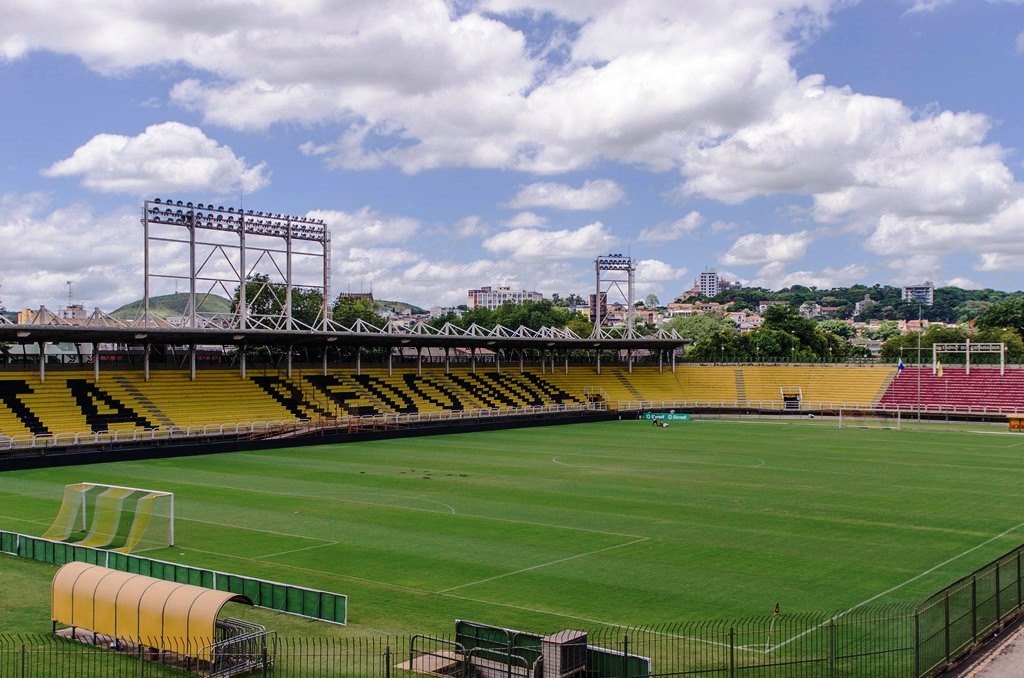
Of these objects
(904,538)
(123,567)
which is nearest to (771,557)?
(904,538)

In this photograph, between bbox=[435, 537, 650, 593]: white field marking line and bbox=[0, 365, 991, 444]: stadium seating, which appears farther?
bbox=[0, 365, 991, 444]: stadium seating

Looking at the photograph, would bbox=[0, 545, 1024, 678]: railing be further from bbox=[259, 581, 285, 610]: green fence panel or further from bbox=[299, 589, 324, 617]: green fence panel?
bbox=[259, 581, 285, 610]: green fence panel

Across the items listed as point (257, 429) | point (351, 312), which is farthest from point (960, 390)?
point (351, 312)

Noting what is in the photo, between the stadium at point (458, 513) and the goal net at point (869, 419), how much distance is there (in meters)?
0.28

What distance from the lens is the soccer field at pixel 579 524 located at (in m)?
21.8

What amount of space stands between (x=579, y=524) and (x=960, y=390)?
2221 inches

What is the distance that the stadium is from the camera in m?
17.3

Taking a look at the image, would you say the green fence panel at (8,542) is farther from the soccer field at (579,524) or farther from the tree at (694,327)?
the tree at (694,327)

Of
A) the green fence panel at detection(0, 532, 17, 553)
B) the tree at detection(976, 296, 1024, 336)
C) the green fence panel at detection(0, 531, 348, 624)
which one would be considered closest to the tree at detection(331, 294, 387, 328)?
the tree at detection(976, 296, 1024, 336)

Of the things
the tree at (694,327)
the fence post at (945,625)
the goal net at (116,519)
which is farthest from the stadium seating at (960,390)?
the tree at (694,327)

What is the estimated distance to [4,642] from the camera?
17.9 m

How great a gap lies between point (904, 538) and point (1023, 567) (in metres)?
7.91

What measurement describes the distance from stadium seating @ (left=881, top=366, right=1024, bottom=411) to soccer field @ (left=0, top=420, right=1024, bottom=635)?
21.8m

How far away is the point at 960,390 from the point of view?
76438 millimetres
